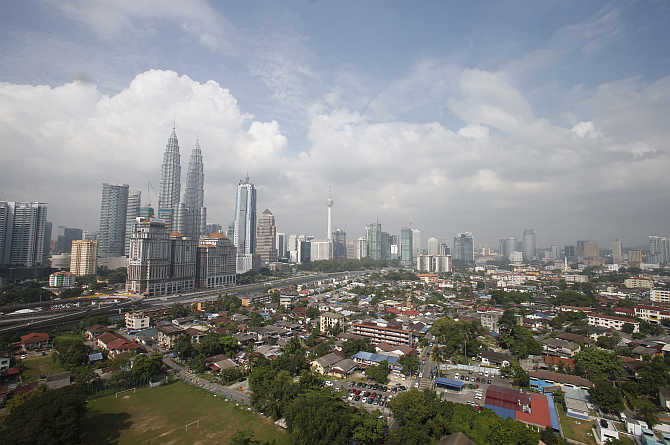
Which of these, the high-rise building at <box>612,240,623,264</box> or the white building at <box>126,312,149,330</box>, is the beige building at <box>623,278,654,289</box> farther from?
the white building at <box>126,312,149,330</box>

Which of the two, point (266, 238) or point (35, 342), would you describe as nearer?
point (35, 342)

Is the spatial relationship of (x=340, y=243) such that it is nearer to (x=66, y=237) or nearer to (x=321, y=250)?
(x=321, y=250)

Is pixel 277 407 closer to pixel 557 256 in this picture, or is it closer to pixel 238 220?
pixel 238 220

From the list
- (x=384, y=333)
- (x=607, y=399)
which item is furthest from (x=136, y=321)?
(x=607, y=399)

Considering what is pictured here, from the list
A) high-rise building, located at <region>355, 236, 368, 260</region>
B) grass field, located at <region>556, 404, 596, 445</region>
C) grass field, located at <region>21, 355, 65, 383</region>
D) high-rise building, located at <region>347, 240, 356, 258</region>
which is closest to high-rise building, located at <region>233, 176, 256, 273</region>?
high-rise building, located at <region>355, 236, 368, 260</region>

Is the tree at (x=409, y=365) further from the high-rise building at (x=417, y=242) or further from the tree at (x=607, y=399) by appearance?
the high-rise building at (x=417, y=242)

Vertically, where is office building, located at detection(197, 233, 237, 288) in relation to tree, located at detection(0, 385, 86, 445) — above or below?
above
